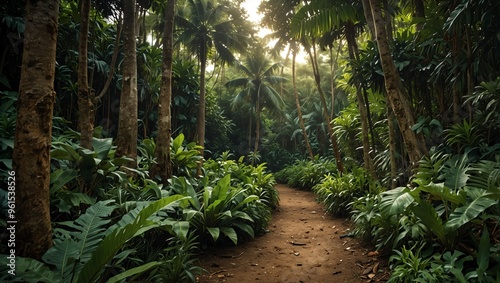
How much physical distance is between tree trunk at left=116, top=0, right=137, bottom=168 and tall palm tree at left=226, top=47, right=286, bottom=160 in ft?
49.6

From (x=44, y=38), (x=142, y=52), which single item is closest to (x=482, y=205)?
(x=44, y=38)

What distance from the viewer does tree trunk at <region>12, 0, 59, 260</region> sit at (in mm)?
2092

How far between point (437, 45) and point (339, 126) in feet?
15.7

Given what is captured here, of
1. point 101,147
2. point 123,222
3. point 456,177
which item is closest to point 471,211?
point 456,177

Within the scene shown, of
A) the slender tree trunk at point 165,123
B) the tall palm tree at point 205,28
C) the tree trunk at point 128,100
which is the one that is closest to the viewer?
the tree trunk at point 128,100

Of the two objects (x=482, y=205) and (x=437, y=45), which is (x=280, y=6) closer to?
(x=437, y=45)

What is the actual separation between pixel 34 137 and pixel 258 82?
771 inches

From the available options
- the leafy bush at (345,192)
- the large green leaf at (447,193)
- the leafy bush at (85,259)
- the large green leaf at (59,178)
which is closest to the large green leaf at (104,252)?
the leafy bush at (85,259)

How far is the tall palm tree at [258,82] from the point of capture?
66.7 feet

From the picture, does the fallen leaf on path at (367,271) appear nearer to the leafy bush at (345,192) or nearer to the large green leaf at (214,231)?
the large green leaf at (214,231)

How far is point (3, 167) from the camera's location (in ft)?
10.8

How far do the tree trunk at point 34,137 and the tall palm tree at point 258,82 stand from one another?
17973 millimetres

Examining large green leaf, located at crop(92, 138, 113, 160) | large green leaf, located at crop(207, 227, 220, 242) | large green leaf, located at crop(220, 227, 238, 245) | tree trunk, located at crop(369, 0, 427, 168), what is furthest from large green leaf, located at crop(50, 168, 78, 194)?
tree trunk, located at crop(369, 0, 427, 168)

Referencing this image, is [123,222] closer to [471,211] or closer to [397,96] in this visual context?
[471,211]
